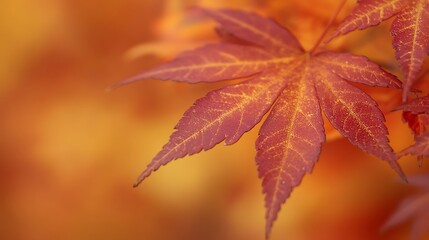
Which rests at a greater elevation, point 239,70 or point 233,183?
point 239,70

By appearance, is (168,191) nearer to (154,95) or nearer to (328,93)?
(154,95)

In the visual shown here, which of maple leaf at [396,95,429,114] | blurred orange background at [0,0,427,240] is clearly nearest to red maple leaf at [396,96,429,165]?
maple leaf at [396,95,429,114]

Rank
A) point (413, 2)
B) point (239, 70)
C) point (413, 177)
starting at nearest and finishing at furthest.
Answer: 1. point (413, 2)
2. point (239, 70)
3. point (413, 177)

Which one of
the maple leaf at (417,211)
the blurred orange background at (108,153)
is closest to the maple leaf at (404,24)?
the maple leaf at (417,211)

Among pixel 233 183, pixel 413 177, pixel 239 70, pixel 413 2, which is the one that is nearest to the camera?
pixel 413 2

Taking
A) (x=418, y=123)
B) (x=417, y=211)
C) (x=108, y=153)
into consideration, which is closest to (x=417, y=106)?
(x=418, y=123)

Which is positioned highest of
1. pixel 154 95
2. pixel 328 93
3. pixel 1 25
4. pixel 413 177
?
pixel 1 25

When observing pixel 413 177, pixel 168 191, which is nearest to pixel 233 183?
pixel 168 191

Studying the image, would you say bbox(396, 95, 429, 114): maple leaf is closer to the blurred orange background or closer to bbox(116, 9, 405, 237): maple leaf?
bbox(116, 9, 405, 237): maple leaf
